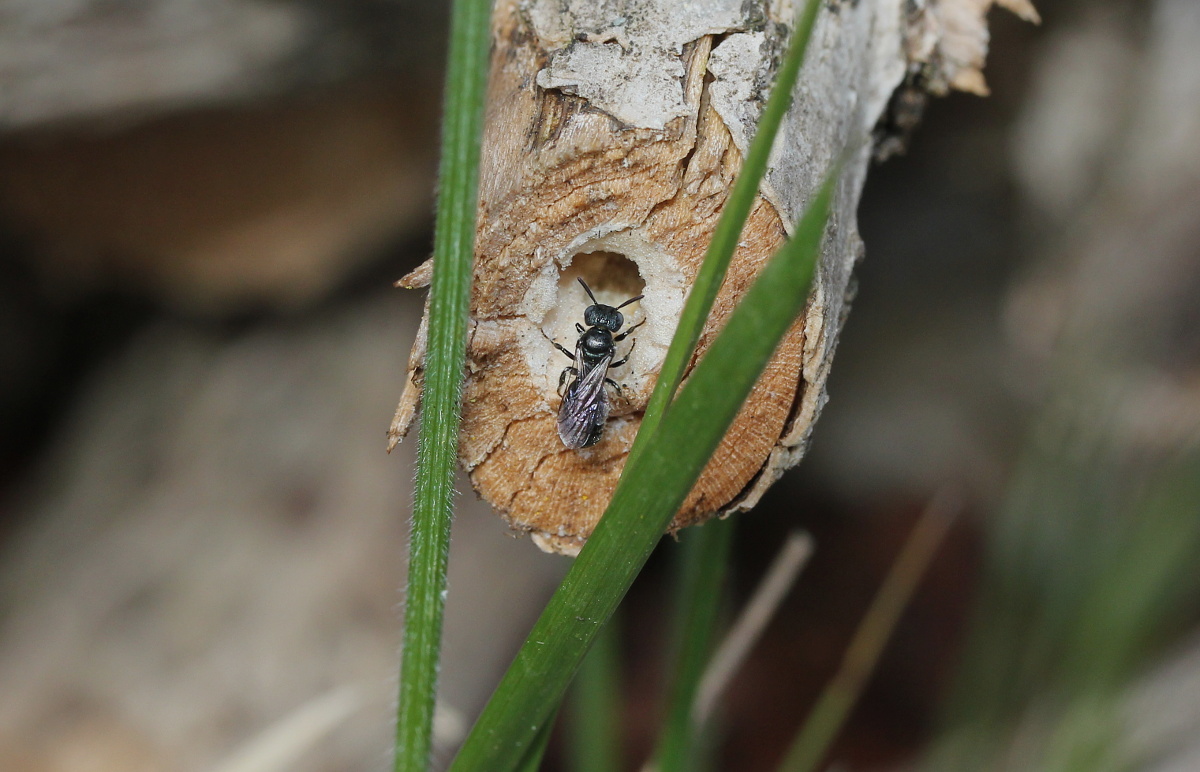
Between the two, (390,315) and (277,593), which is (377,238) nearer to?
(390,315)

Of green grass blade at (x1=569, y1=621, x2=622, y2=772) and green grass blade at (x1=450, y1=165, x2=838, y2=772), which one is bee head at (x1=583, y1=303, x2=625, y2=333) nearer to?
green grass blade at (x1=450, y1=165, x2=838, y2=772)

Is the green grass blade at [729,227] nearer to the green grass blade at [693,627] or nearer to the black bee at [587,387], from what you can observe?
the black bee at [587,387]

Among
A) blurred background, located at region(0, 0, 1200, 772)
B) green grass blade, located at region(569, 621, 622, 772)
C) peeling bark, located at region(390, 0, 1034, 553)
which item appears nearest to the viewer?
peeling bark, located at region(390, 0, 1034, 553)

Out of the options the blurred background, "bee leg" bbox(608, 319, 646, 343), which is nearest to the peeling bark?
"bee leg" bbox(608, 319, 646, 343)

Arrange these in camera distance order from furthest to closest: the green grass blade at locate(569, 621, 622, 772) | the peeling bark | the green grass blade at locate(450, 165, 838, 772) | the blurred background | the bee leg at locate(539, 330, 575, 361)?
1. the blurred background
2. the green grass blade at locate(569, 621, 622, 772)
3. the bee leg at locate(539, 330, 575, 361)
4. the peeling bark
5. the green grass blade at locate(450, 165, 838, 772)

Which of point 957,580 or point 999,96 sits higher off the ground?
point 999,96

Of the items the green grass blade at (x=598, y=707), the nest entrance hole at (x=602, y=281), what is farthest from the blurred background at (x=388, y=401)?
the nest entrance hole at (x=602, y=281)

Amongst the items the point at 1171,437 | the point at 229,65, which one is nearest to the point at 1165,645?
the point at 1171,437
